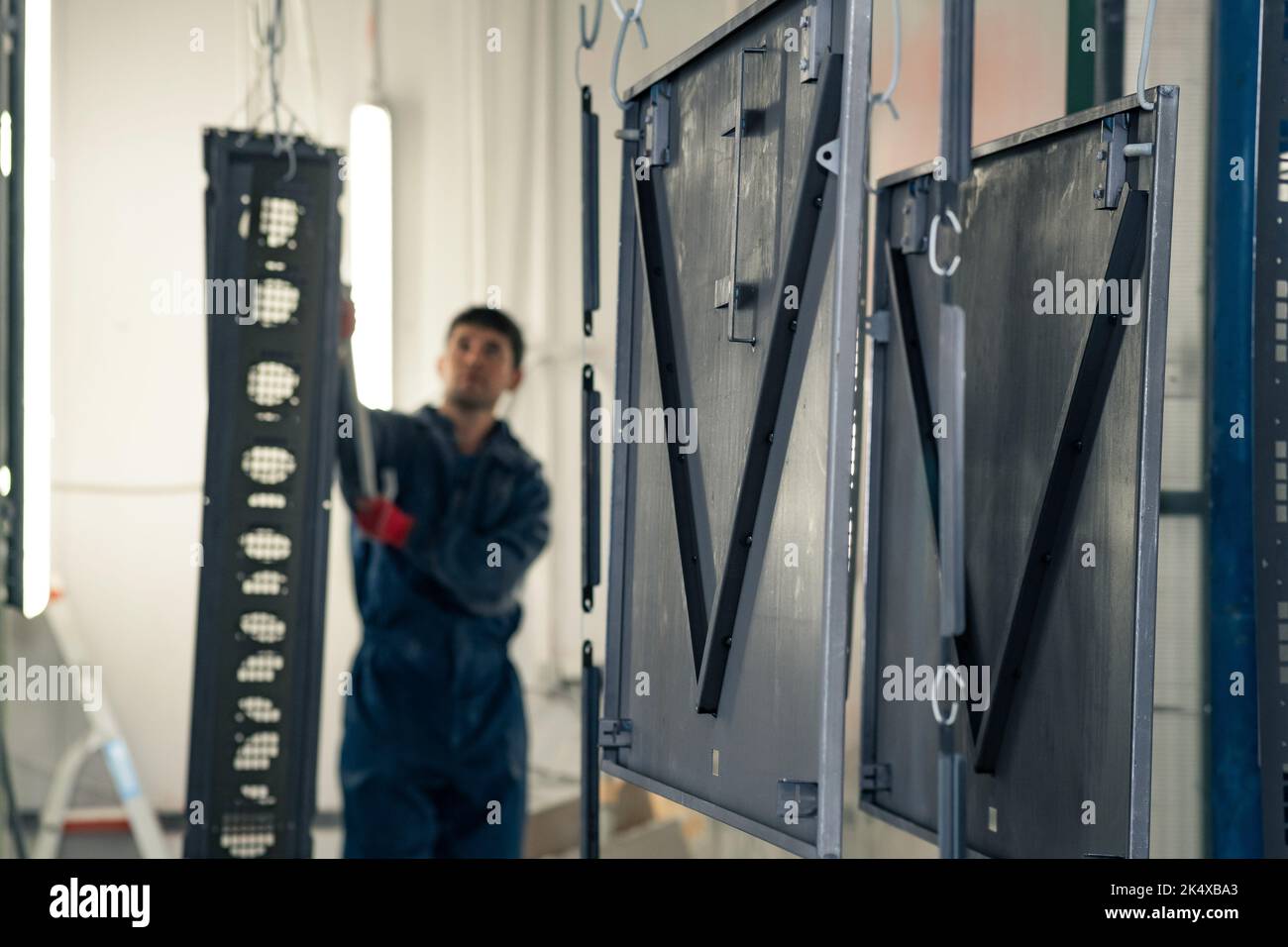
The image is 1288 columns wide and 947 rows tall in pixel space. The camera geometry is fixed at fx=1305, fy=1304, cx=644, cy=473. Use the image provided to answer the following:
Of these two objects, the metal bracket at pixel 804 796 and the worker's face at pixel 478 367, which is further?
the worker's face at pixel 478 367

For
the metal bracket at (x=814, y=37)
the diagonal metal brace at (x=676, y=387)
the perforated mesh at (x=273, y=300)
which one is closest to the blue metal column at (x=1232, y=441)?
the diagonal metal brace at (x=676, y=387)

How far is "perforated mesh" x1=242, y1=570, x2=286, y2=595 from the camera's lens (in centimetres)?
457

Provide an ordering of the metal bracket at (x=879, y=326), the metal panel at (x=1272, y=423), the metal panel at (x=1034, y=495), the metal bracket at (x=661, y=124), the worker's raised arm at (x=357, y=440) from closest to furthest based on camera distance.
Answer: the metal panel at (x=1034, y=495) < the metal bracket at (x=661, y=124) < the metal panel at (x=1272, y=423) < the metal bracket at (x=879, y=326) < the worker's raised arm at (x=357, y=440)

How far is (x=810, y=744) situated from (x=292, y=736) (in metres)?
2.54

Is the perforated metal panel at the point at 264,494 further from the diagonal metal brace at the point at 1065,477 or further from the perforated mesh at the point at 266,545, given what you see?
the diagonal metal brace at the point at 1065,477

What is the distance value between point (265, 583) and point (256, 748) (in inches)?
23.5

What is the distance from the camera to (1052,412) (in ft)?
11.4

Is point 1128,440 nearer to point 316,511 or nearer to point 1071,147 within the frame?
point 1071,147

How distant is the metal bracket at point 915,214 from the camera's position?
3.61 m

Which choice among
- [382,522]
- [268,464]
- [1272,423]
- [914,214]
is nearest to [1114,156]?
[914,214]

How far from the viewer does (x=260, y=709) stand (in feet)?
15.2

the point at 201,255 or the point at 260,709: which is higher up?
the point at 201,255

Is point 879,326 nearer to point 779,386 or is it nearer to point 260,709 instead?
point 779,386

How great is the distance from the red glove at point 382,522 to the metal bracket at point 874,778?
235 cm
